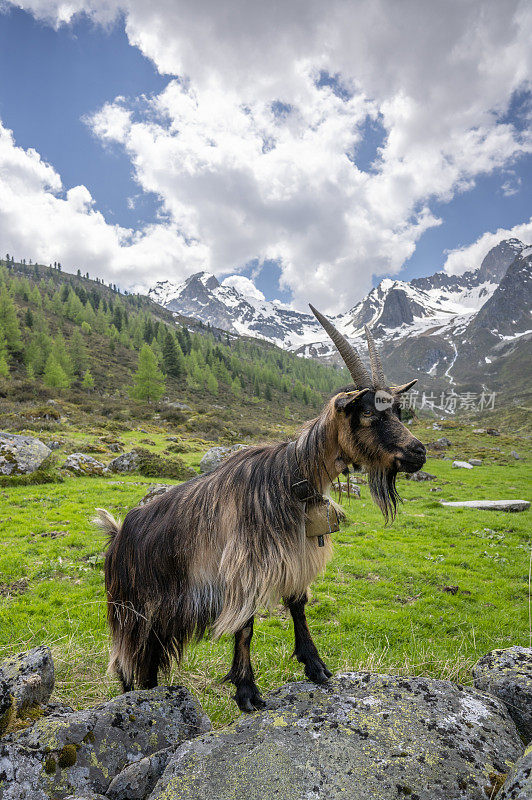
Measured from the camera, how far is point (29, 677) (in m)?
3.15

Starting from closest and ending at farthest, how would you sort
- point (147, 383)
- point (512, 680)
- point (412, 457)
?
point (512, 680) < point (412, 457) < point (147, 383)

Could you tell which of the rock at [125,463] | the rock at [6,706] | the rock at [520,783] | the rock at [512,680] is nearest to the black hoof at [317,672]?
the rock at [512,680]

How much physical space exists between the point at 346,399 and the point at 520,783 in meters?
2.43

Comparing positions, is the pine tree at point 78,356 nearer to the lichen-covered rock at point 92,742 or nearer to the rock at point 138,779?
the lichen-covered rock at point 92,742

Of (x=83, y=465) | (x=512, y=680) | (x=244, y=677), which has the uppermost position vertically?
(x=512, y=680)

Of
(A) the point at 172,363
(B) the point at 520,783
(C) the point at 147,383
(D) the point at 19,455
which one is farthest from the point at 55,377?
(B) the point at 520,783

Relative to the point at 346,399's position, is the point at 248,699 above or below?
below

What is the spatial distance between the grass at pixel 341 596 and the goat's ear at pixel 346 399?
2803mm

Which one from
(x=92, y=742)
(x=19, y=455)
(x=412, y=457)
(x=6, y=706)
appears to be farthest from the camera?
(x=19, y=455)

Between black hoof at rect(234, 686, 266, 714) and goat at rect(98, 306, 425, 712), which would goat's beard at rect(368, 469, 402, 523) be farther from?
black hoof at rect(234, 686, 266, 714)

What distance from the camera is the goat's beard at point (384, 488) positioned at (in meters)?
3.51

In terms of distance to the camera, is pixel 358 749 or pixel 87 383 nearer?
pixel 358 749

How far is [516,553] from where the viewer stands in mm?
11141

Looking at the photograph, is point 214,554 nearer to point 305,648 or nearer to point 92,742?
point 305,648
